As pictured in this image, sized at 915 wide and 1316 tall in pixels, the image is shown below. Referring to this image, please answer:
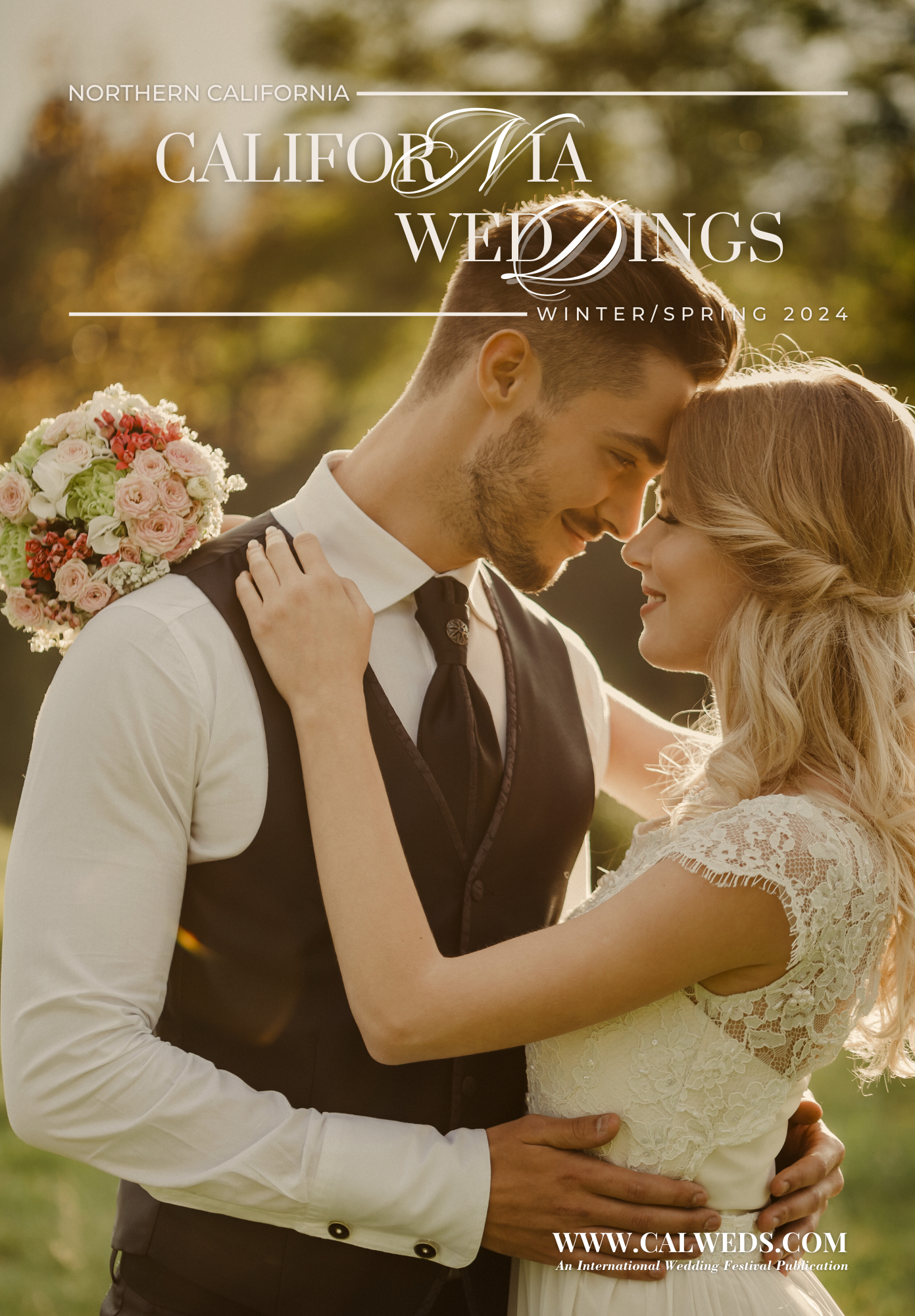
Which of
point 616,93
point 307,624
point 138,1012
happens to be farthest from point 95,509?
point 616,93

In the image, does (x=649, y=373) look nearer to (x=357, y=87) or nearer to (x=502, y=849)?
(x=502, y=849)

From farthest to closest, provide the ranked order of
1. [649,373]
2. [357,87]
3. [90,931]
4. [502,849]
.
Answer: [357,87], [649,373], [502,849], [90,931]

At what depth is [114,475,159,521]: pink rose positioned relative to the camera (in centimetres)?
188

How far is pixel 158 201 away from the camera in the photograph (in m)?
7.04

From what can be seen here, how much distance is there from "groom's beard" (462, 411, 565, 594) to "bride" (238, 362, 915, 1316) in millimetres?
258

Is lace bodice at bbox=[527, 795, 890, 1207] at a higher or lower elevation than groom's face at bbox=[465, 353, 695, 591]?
lower

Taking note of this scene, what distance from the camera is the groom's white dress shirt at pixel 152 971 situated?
1.69m

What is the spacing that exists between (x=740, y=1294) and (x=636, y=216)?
78.0 inches

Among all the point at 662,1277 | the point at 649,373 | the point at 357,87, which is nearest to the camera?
the point at 662,1277

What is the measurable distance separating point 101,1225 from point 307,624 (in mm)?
3859

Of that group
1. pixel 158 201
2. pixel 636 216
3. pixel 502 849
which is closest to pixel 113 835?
pixel 502 849

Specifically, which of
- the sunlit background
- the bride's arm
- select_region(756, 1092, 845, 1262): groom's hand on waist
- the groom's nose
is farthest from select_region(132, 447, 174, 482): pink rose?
the sunlit background

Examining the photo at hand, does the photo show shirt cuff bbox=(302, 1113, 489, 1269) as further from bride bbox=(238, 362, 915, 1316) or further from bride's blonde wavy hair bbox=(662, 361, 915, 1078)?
bride's blonde wavy hair bbox=(662, 361, 915, 1078)

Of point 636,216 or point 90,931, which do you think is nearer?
point 90,931
